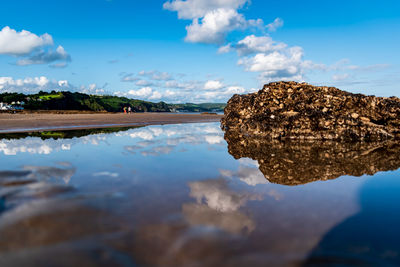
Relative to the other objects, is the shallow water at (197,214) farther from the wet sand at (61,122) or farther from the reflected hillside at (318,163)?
the wet sand at (61,122)

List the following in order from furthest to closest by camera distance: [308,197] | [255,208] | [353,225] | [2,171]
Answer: [2,171]
[308,197]
[255,208]
[353,225]

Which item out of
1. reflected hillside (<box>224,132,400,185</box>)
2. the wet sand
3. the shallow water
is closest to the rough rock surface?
reflected hillside (<box>224,132,400,185</box>)

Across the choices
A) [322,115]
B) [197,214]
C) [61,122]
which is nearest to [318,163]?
[197,214]

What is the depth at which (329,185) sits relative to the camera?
4.50 meters

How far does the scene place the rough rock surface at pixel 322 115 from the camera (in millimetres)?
11969

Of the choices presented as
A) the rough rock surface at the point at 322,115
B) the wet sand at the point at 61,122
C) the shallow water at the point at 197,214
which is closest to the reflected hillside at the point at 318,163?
the shallow water at the point at 197,214

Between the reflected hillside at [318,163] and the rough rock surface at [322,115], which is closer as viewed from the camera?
the reflected hillside at [318,163]

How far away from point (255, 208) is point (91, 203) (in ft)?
7.69

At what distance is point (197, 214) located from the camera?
3137mm

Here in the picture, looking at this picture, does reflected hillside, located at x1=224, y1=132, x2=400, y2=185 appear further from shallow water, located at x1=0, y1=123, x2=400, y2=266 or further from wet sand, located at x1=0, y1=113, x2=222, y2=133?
wet sand, located at x1=0, y1=113, x2=222, y2=133

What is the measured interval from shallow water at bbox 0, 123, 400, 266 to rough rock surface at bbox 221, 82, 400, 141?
6.24 m

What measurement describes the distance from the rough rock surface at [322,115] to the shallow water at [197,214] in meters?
6.24

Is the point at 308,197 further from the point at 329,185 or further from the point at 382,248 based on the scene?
the point at 382,248

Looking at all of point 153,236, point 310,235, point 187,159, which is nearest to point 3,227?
point 153,236
